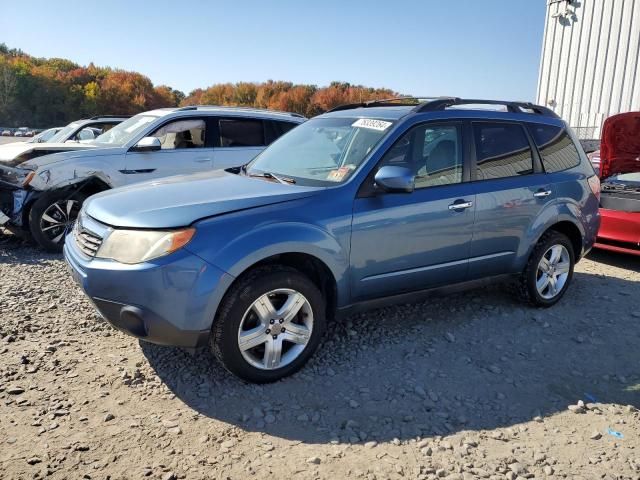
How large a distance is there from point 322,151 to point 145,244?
1641 mm

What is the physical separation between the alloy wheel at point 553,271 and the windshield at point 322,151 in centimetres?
208

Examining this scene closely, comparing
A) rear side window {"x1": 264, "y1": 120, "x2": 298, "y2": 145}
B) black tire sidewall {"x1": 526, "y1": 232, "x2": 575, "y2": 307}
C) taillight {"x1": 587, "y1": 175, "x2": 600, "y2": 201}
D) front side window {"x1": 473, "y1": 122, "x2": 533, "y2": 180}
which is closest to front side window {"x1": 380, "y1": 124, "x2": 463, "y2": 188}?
front side window {"x1": 473, "y1": 122, "x2": 533, "y2": 180}

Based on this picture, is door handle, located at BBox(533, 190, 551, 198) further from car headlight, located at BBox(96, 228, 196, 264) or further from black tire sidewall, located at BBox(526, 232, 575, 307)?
car headlight, located at BBox(96, 228, 196, 264)

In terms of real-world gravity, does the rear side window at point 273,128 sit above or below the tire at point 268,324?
above

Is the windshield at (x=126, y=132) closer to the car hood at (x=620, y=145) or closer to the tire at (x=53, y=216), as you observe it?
the tire at (x=53, y=216)

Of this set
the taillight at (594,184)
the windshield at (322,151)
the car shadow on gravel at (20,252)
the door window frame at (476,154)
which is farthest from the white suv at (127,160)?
the taillight at (594,184)

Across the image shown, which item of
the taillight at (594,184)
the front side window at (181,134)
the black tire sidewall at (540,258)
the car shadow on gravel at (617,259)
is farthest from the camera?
the front side window at (181,134)

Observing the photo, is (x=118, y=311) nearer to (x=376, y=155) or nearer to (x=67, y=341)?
(x=67, y=341)

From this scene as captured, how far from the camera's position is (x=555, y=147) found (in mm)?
4809

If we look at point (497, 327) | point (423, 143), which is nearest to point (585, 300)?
point (497, 327)

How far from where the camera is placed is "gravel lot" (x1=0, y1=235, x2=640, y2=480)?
258 cm

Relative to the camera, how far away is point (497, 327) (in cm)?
438

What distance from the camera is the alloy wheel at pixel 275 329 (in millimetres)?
3168

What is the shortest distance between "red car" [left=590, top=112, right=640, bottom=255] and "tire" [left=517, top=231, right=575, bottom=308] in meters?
1.77
